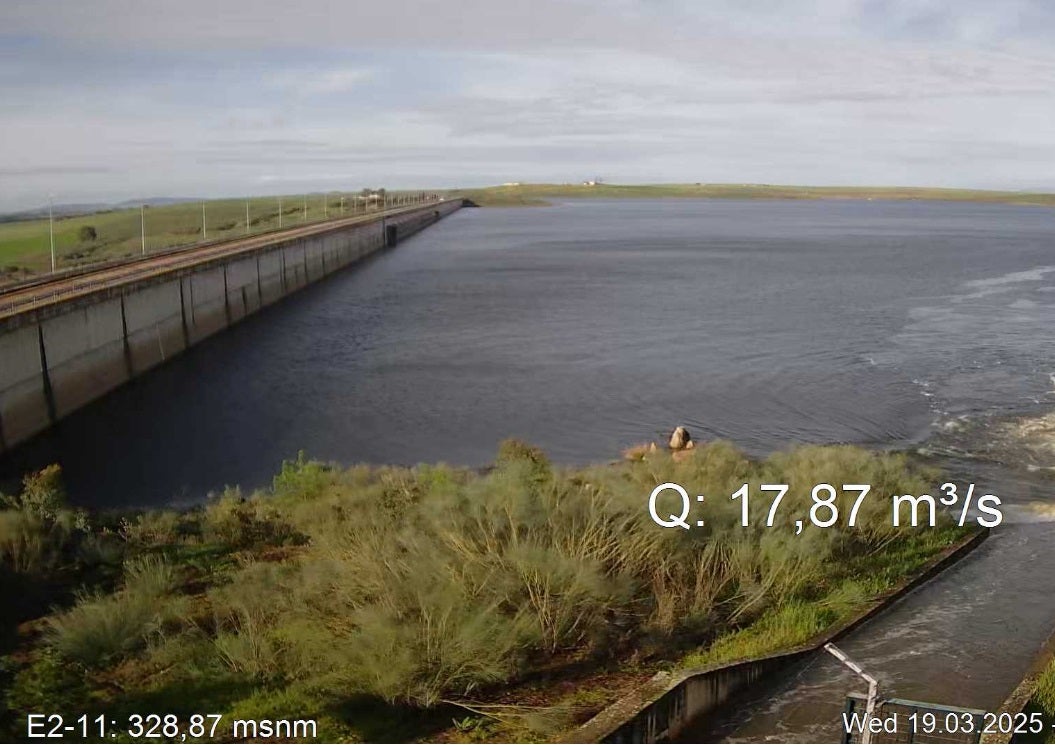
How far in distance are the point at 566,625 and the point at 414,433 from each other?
15.9m

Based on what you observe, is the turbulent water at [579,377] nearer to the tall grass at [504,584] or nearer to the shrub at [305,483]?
the shrub at [305,483]

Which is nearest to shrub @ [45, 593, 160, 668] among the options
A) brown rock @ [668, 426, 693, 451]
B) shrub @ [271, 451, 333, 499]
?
shrub @ [271, 451, 333, 499]

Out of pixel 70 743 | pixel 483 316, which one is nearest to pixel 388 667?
pixel 70 743

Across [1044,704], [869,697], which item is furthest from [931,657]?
[869,697]

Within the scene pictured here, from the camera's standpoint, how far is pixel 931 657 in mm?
9555

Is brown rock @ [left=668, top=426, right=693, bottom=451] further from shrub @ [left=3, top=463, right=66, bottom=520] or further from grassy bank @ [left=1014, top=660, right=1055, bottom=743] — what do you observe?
grassy bank @ [left=1014, top=660, right=1055, bottom=743]

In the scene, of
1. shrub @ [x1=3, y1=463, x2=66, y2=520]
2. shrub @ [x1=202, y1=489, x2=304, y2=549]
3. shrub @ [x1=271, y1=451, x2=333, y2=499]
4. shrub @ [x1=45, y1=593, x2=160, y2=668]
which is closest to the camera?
shrub @ [x1=45, y1=593, x2=160, y2=668]

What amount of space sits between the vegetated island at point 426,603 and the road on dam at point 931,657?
47cm

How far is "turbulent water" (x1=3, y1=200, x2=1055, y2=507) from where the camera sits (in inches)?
910

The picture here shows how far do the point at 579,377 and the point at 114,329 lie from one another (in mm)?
14737

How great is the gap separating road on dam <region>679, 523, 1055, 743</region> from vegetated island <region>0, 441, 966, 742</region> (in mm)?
472

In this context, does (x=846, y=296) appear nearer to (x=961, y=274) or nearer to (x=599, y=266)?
(x=961, y=274)

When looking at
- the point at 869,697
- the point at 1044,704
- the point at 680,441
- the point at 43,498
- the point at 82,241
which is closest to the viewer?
the point at 869,697

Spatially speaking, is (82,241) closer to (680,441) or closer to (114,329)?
(114,329)
